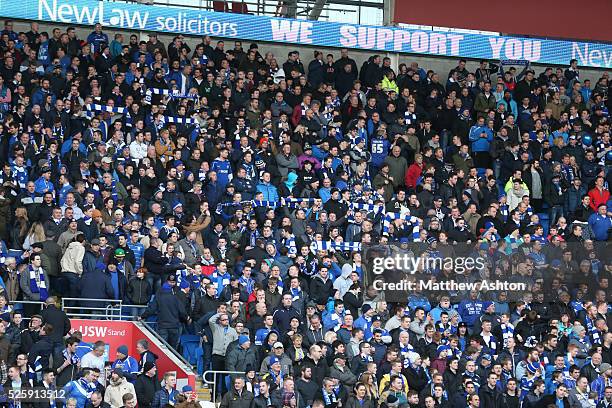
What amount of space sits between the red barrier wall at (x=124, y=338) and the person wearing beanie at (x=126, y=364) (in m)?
0.85

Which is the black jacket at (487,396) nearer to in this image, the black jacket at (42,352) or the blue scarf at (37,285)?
the black jacket at (42,352)

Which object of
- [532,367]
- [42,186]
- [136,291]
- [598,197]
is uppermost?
[598,197]

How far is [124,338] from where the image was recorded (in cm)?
1803

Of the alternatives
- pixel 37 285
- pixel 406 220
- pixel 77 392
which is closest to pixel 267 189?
pixel 406 220

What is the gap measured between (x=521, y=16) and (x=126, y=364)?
15516mm

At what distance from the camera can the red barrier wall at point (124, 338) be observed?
1745 centimetres

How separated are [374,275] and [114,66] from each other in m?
7.03

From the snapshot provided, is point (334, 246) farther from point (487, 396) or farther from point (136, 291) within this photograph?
point (487, 396)

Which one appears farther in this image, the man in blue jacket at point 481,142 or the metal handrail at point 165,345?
the man in blue jacket at point 481,142

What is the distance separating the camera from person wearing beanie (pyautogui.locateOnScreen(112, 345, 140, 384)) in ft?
53.1

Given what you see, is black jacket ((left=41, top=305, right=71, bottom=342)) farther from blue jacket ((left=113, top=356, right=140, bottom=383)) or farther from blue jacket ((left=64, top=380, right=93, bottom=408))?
blue jacket ((left=64, top=380, right=93, bottom=408))

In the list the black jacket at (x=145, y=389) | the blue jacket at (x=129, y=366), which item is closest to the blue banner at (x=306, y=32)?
the blue jacket at (x=129, y=366)

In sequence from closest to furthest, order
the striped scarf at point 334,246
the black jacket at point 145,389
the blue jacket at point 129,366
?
the black jacket at point 145,389, the blue jacket at point 129,366, the striped scarf at point 334,246

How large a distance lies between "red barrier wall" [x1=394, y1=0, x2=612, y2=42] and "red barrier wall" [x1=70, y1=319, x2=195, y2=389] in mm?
12244
